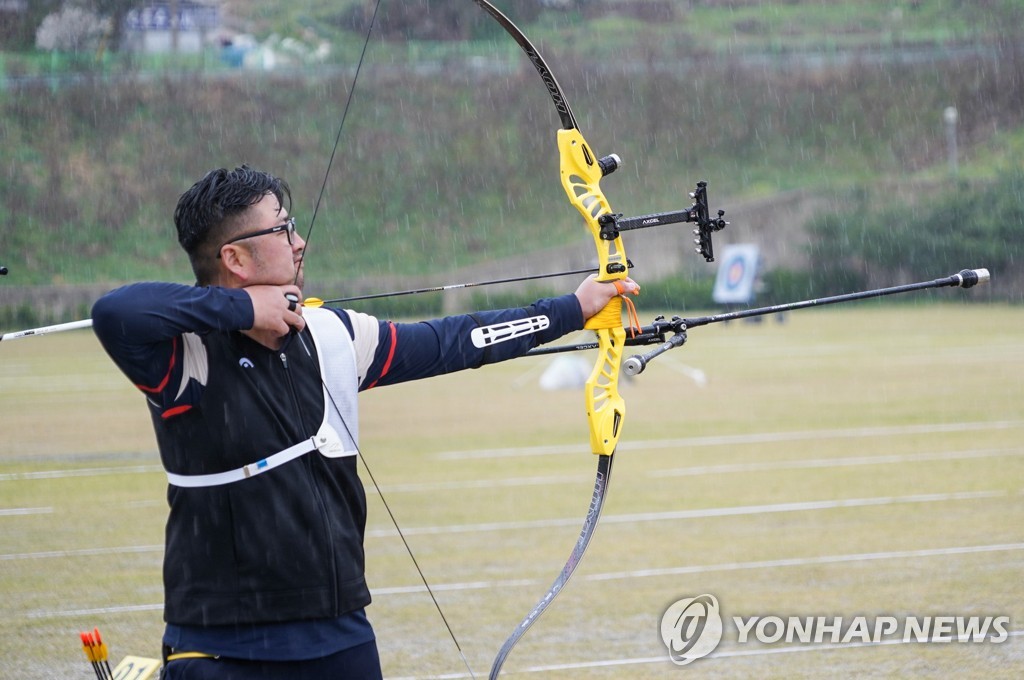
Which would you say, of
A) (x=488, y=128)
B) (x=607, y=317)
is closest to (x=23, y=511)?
(x=607, y=317)

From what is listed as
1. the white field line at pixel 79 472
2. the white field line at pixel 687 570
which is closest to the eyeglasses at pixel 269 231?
the white field line at pixel 687 570

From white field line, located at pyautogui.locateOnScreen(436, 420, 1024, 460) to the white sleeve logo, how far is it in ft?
22.8

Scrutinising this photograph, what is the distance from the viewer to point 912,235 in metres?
31.5

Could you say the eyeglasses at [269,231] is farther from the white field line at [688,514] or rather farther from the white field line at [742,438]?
the white field line at [742,438]

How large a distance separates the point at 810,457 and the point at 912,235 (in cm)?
2418

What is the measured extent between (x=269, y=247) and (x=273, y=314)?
0.16 metres

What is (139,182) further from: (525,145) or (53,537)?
(53,537)

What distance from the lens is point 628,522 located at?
6.87 meters

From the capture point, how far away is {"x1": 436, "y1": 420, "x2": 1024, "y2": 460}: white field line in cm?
950

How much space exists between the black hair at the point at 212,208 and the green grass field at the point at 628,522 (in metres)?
2.48

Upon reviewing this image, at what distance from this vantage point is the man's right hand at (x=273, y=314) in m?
2.05

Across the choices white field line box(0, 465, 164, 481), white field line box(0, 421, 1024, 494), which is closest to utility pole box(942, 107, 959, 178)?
white field line box(0, 421, 1024, 494)

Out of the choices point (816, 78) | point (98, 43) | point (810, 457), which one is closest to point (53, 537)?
point (810, 457)

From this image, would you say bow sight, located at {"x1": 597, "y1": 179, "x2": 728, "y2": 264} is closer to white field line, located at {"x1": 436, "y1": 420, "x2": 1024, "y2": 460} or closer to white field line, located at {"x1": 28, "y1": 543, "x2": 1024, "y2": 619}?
white field line, located at {"x1": 28, "y1": 543, "x2": 1024, "y2": 619}
